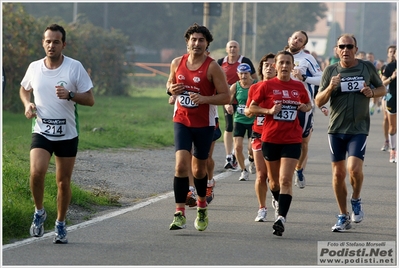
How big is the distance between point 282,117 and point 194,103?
36.5 inches

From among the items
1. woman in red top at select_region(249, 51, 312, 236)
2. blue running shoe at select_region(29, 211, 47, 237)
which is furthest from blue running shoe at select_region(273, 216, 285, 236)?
blue running shoe at select_region(29, 211, 47, 237)

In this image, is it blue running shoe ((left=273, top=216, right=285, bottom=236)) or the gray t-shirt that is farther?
the gray t-shirt

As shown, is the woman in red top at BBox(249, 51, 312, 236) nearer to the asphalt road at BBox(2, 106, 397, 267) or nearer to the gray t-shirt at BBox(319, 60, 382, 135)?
the gray t-shirt at BBox(319, 60, 382, 135)

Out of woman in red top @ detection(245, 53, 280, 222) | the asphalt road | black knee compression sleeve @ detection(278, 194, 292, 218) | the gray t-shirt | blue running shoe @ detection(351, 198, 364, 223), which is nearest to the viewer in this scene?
the asphalt road

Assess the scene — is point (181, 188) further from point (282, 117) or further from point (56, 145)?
point (56, 145)

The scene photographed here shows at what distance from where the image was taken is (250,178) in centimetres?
1498

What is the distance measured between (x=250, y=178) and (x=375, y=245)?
5728 mm

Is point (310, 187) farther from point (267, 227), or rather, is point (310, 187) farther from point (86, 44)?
point (86, 44)

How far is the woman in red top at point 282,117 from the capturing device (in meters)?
10.1

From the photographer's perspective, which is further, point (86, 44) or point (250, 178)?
point (86, 44)

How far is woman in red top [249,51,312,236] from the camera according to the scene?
10078 mm

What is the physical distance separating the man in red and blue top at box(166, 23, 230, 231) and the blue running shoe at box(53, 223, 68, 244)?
1205 mm

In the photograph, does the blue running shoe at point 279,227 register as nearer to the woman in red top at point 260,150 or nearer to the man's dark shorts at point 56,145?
the woman in red top at point 260,150

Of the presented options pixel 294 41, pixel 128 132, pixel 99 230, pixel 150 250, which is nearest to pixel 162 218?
pixel 99 230
